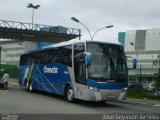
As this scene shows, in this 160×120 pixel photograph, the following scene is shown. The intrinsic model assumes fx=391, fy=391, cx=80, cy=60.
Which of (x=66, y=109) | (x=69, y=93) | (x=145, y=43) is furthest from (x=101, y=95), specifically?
(x=145, y=43)

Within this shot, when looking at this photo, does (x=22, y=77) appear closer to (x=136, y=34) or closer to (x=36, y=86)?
(x=36, y=86)

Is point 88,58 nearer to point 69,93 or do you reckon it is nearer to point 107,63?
point 107,63

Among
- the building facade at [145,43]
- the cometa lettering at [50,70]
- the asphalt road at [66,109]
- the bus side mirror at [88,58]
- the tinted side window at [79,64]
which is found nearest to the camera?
the asphalt road at [66,109]

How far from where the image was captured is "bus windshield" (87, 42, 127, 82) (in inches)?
789

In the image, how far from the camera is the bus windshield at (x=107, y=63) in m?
20.0

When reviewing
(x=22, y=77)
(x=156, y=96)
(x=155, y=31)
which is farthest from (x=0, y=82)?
(x=155, y=31)

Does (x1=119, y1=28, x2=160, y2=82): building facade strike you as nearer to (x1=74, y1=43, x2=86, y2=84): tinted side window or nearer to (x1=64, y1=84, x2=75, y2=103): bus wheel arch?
(x1=64, y1=84, x2=75, y2=103): bus wheel arch

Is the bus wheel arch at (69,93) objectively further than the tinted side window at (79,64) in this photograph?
Yes

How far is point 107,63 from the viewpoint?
2022 centimetres

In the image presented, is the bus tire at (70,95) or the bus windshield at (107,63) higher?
the bus windshield at (107,63)

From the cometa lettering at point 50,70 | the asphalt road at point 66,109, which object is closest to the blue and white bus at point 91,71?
the cometa lettering at point 50,70

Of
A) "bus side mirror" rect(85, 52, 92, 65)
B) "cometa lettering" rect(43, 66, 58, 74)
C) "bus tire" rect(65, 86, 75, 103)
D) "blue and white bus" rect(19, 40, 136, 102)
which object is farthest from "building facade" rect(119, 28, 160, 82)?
"bus side mirror" rect(85, 52, 92, 65)

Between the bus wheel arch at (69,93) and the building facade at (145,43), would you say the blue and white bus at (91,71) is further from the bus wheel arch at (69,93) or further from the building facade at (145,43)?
the building facade at (145,43)

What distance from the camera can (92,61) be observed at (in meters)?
20.1
